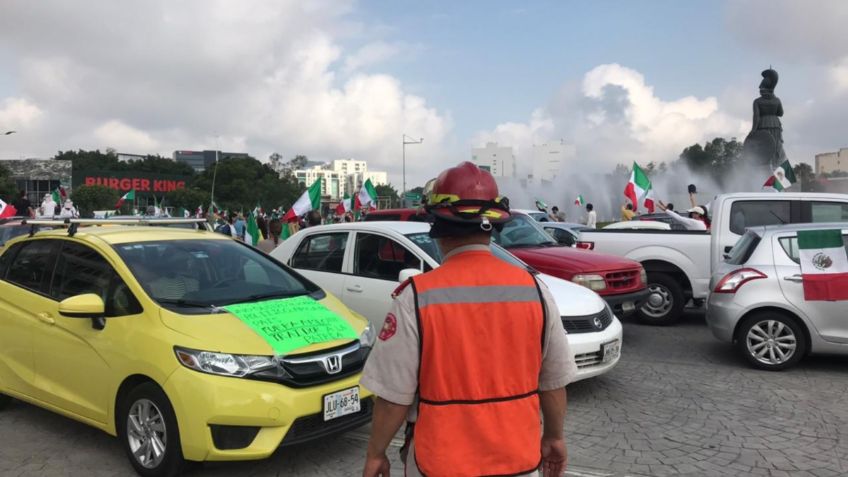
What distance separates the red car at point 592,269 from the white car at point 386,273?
1121mm

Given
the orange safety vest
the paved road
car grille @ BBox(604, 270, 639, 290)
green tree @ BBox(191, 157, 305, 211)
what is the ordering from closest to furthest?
the orange safety vest
the paved road
car grille @ BBox(604, 270, 639, 290)
green tree @ BBox(191, 157, 305, 211)

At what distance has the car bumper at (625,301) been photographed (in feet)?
25.2

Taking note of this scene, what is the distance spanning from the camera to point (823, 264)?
6438 millimetres

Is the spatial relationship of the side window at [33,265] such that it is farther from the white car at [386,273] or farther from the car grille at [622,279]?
the car grille at [622,279]

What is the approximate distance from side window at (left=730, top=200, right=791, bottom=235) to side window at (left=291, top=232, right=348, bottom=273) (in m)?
5.47

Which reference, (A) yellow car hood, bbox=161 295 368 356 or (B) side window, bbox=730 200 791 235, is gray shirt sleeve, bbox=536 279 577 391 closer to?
(A) yellow car hood, bbox=161 295 368 356

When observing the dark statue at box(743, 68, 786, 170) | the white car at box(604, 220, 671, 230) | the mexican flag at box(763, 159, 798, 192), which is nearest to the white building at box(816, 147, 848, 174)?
the dark statue at box(743, 68, 786, 170)

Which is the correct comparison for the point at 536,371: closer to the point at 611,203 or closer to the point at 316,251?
the point at 316,251

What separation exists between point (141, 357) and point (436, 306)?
277 centimetres

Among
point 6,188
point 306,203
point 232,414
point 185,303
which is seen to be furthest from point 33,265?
point 6,188

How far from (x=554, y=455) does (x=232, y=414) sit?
2.19 meters

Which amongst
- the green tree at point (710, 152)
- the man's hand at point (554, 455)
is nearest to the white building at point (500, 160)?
the green tree at point (710, 152)

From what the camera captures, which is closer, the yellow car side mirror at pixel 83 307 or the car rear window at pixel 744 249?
the yellow car side mirror at pixel 83 307

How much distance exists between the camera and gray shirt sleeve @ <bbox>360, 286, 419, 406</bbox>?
6.32 ft
